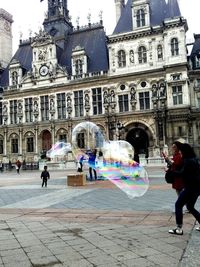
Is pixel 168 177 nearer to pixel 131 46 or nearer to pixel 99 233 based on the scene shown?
pixel 99 233

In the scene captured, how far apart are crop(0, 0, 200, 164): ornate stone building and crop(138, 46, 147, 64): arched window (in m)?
0.13

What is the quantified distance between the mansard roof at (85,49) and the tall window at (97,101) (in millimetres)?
3391

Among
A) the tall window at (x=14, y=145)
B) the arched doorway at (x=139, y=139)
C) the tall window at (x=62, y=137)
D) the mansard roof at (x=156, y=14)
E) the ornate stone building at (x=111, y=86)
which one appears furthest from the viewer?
the tall window at (x=14, y=145)

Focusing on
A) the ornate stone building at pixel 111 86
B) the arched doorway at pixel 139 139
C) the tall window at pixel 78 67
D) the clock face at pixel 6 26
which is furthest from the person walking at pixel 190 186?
the clock face at pixel 6 26

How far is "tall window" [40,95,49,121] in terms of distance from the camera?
5219 centimetres

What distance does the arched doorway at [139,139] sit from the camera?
152 ft

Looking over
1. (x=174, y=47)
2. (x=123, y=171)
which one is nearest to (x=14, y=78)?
(x=174, y=47)

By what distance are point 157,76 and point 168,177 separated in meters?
38.6

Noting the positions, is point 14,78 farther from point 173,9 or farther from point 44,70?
point 173,9

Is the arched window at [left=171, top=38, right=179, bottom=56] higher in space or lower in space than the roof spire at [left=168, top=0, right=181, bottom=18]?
lower

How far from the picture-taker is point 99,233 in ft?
25.9

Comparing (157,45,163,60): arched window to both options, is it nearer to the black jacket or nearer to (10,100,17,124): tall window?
(10,100,17,124): tall window

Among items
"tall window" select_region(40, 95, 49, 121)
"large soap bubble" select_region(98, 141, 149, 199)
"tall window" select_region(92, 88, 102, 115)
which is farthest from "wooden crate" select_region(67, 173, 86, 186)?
"tall window" select_region(40, 95, 49, 121)

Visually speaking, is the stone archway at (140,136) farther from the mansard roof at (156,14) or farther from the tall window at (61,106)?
the mansard roof at (156,14)
